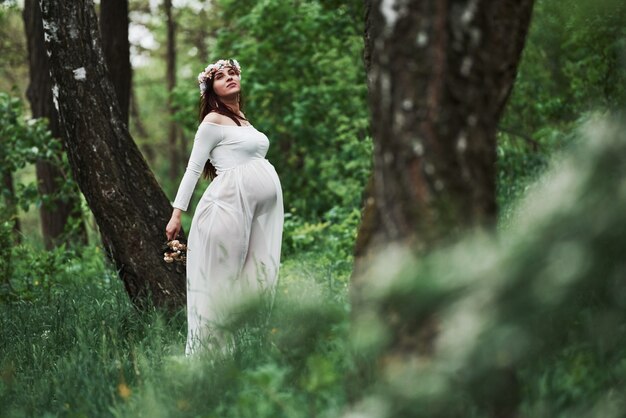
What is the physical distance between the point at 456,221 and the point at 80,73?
4054 millimetres

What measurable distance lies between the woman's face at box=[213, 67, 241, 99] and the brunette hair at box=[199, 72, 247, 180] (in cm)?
4

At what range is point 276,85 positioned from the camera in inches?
509

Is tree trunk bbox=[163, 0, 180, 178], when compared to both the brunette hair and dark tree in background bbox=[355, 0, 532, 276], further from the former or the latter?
dark tree in background bbox=[355, 0, 532, 276]

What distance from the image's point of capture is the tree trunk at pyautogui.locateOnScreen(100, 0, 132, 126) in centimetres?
917

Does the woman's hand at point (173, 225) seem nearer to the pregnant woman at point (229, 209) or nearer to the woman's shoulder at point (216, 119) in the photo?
the pregnant woman at point (229, 209)

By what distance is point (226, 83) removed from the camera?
5.57m

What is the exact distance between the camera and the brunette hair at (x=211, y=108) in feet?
18.1

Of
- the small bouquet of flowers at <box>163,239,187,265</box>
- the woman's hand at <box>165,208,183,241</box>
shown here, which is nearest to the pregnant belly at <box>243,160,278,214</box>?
the woman's hand at <box>165,208,183,241</box>

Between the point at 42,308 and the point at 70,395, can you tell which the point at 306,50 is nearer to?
the point at 42,308

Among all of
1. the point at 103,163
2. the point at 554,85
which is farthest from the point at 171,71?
the point at 103,163

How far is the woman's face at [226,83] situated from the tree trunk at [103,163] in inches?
39.7

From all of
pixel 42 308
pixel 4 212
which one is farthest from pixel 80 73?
pixel 4 212

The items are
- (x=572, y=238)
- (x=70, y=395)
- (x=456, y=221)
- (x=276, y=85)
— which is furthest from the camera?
(x=276, y=85)

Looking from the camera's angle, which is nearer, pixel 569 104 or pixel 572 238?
pixel 572 238
